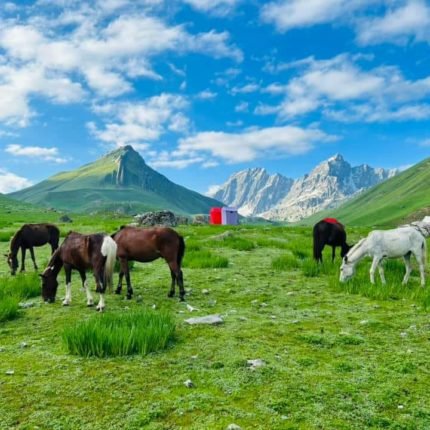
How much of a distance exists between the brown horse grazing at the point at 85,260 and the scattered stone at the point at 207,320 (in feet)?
9.58

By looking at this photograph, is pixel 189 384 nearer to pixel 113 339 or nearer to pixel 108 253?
pixel 113 339

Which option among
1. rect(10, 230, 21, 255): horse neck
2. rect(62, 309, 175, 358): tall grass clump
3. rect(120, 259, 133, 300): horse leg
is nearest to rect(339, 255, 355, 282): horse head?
rect(120, 259, 133, 300): horse leg

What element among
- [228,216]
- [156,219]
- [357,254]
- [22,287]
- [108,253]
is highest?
[228,216]

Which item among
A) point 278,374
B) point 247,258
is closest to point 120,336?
point 278,374

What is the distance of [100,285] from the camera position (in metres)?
10.4

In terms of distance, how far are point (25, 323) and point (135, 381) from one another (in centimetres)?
468

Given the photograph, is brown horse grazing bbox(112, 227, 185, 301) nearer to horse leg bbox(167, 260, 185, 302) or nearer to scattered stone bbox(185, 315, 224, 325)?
horse leg bbox(167, 260, 185, 302)

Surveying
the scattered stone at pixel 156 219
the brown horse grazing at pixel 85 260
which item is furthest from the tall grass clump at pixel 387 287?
→ the scattered stone at pixel 156 219

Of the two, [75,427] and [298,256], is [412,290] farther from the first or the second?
[75,427]

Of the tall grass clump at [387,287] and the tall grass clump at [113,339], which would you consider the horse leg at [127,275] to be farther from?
the tall grass clump at [387,287]

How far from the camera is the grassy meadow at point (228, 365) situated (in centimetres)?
511

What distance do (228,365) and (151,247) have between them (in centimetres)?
664

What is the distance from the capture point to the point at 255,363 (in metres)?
6.63

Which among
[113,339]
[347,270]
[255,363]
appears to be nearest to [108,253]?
[113,339]
